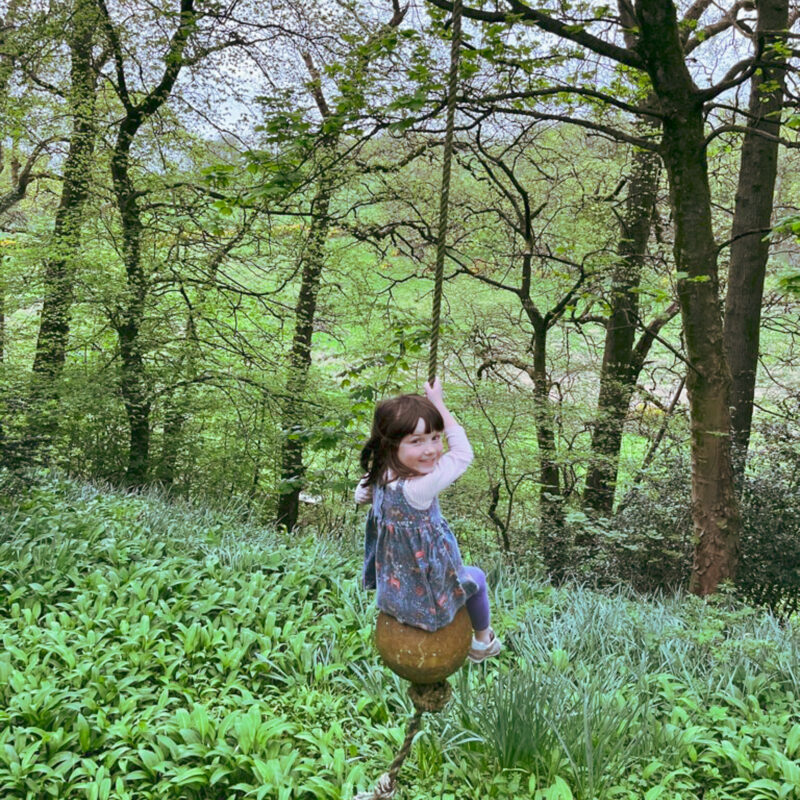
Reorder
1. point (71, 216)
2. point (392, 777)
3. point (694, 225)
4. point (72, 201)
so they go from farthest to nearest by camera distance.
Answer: point (72, 201) < point (71, 216) < point (694, 225) < point (392, 777)

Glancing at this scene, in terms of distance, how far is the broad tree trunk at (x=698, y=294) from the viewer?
4.73 m

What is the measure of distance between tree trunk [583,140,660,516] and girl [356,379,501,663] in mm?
6145

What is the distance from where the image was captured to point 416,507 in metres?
1.95

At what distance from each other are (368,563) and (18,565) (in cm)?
346

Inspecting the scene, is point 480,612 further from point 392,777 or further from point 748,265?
point 748,265

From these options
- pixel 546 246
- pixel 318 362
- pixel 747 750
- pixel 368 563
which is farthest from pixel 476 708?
pixel 318 362

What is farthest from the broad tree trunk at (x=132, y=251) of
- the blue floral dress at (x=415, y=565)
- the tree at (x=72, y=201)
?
the blue floral dress at (x=415, y=565)

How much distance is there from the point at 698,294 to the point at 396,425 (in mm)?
3847

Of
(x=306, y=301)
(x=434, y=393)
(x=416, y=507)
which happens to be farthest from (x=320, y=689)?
(x=306, y=301)

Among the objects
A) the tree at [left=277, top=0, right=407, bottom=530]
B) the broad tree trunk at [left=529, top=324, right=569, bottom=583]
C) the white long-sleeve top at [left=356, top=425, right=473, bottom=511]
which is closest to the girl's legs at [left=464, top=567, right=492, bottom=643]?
the white long-sleeve top at [left=356, top=425, right=473, bottom=511]

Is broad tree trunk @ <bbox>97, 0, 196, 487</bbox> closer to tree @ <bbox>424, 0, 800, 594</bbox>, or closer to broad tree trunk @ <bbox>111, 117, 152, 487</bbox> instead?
broad tree trunk @ <bbox>111, 117, 152, 487</bbox>

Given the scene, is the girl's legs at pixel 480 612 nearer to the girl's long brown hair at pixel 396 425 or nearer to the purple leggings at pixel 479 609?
the purple leggings at pixel 479 609

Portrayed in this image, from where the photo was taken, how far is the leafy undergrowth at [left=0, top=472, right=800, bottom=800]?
3.00 m

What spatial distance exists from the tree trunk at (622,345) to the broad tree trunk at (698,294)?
251cm
